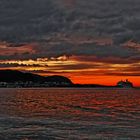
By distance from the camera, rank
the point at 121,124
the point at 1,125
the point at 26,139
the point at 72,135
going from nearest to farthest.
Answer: the point at 26,139 < the point at 72,135 < the point at 1,125 < the point at 121,124

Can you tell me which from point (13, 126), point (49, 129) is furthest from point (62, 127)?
point (13, 126)

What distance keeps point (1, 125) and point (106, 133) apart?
1217 cm

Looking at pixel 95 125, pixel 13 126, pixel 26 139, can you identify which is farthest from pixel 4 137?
pixel 95 125

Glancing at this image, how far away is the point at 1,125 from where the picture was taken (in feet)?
138

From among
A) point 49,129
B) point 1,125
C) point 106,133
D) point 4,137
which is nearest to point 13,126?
point 1,125

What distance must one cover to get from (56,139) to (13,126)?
379 inches

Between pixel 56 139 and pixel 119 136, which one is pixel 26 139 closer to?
pixel 56 139

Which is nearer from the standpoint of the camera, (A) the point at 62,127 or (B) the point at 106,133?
(B) the point at 106,133

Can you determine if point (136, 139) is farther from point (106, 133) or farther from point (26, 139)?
point (26, 139)

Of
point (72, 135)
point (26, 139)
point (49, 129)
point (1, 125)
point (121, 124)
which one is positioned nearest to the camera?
point (26, 139)

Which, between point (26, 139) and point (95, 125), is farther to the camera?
point (95, 125)

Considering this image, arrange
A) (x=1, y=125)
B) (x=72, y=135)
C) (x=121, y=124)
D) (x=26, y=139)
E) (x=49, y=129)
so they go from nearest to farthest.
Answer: (x=26, y=139) < (x=72, y=135) < (x=49, y=129) < (x=1, y=125) < (x=121, y=124)

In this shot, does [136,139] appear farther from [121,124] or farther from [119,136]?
[121,124]

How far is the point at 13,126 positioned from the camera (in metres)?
41.6
